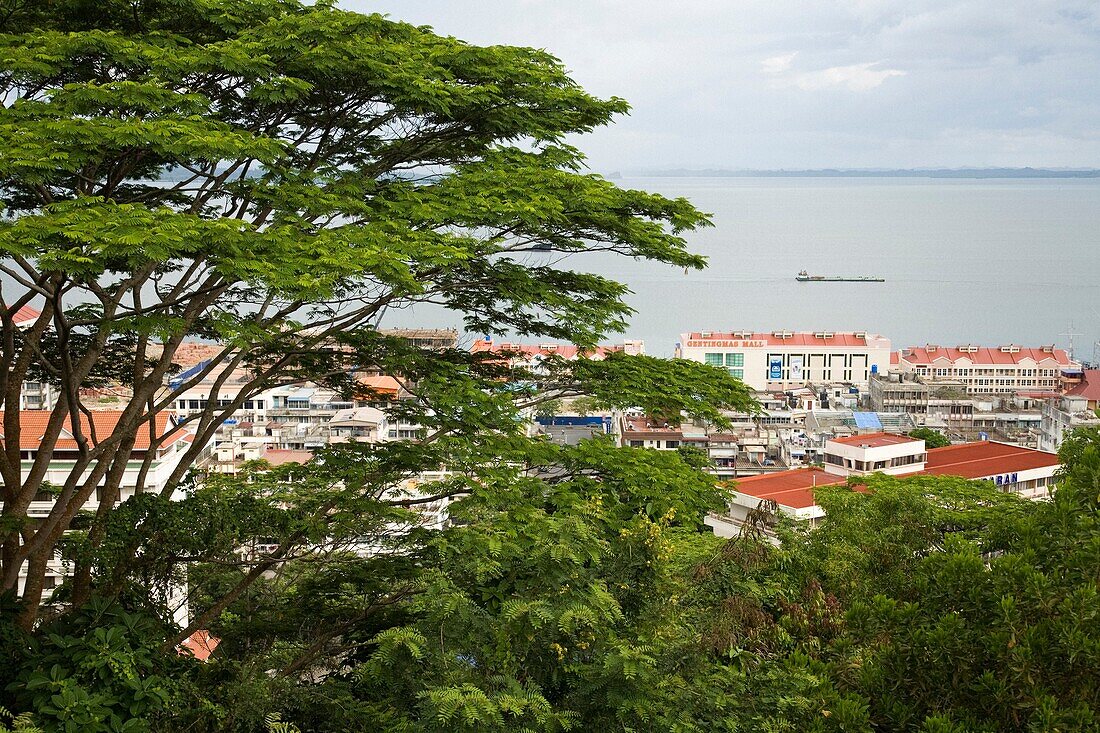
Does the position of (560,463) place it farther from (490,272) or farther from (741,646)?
(741,646)

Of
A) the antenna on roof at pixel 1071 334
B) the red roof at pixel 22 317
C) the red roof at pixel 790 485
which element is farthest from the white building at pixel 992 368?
the red roof at pixel 22 317

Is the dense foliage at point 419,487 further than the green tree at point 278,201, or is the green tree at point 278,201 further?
the green tree at point 278,201

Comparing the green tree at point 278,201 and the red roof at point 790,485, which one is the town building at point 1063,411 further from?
the green tree at point 278,201

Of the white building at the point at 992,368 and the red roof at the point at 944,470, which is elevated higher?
the white building at the point at 992,368

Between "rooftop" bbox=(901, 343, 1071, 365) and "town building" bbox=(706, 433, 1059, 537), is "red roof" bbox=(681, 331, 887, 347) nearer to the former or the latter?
"rooftop" bbox=(901, 343, 1071, 365)

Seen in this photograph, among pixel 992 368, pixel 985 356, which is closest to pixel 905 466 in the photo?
pixel 992 368

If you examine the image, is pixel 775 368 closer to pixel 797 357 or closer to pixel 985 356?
pixel 797 357

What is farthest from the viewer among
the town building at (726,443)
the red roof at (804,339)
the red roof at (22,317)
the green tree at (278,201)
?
the red roof at (804,339)
